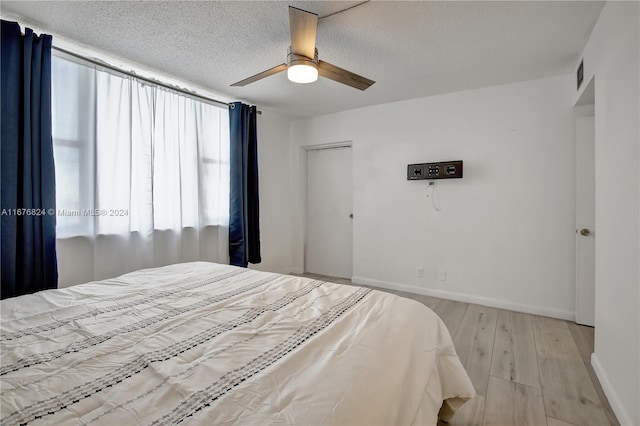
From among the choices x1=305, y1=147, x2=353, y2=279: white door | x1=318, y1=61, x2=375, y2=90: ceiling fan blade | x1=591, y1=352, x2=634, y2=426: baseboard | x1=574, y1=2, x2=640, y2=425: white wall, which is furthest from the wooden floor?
x1=318, y1=61, x2=375, y2=90: ceiling fan blade

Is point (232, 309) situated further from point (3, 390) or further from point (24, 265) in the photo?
point (24, 265)

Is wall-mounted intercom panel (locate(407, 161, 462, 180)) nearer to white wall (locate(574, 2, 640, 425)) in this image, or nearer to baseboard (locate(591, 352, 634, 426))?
white wall (locate(574, 2, 640, 425))

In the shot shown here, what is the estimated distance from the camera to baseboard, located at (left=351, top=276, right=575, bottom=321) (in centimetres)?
289

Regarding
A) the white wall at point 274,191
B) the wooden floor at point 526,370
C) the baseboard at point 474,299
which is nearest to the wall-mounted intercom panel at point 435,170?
the baseboard at point 474,299

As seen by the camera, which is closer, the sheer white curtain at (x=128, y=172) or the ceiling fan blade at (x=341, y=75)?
the ceiling fan blade at (x=341, y=75)

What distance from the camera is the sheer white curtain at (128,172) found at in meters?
2.32

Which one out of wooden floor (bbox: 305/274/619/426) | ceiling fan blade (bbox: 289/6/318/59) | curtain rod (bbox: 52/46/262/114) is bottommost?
wooden floor (bbox: 305/274/619/426)

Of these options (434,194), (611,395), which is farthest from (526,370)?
(434,194)

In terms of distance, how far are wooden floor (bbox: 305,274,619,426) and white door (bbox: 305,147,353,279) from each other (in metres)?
1.77

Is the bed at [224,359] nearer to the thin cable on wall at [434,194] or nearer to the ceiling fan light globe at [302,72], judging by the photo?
the ceiling fan light globe at [302,72]

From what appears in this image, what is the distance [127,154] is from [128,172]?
16 cm

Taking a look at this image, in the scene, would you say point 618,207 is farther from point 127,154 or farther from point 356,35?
point 127,154

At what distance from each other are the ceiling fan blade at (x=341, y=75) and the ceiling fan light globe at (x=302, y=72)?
120 mm

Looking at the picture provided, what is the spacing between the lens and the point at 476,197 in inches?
128
